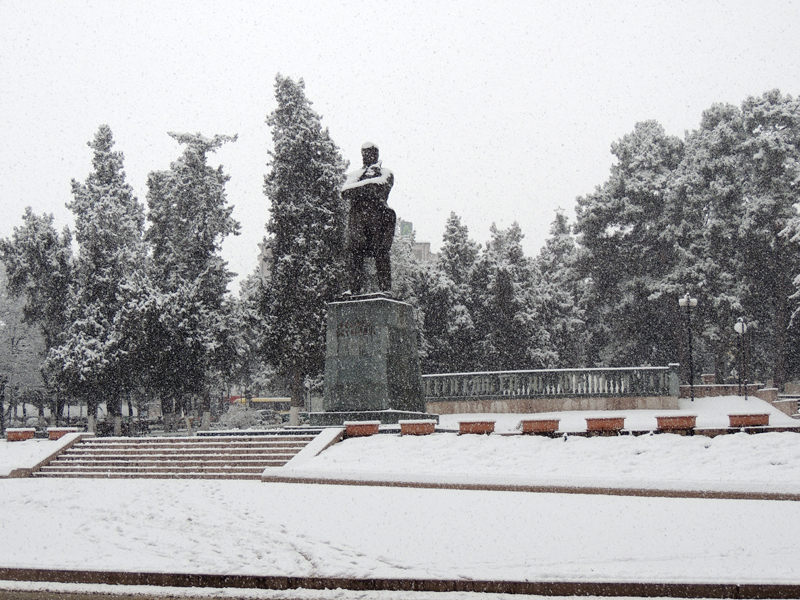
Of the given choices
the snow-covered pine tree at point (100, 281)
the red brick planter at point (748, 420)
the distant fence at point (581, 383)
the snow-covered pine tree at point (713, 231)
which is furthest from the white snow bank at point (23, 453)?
the snow-covered pine tree at point (713, 231)

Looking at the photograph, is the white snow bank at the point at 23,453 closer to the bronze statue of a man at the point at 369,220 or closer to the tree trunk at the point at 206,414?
the bronze statue of a man at the point at 369,220

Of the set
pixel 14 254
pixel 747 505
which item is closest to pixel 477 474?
pixel 747 505

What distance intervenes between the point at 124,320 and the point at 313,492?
24243 mm

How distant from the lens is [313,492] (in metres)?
11.5

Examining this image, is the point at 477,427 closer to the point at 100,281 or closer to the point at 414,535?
the point at 414,535

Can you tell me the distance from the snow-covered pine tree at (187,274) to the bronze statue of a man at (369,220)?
1772 cm

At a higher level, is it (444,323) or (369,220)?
(369,220)

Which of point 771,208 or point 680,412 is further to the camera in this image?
point 771,208

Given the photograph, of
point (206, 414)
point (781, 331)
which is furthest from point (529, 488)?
point (781, 331)

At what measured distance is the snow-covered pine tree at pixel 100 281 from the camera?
33.8 meters

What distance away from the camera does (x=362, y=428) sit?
15227 mm

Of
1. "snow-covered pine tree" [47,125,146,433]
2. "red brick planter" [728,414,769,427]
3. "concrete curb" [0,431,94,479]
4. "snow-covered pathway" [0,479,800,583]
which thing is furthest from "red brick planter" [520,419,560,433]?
"snow-covered pine tree" [47,125,146,433]

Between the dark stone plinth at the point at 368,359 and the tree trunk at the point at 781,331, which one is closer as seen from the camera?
the dark stone plinth at the point at 368,359

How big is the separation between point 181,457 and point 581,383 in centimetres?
1323
